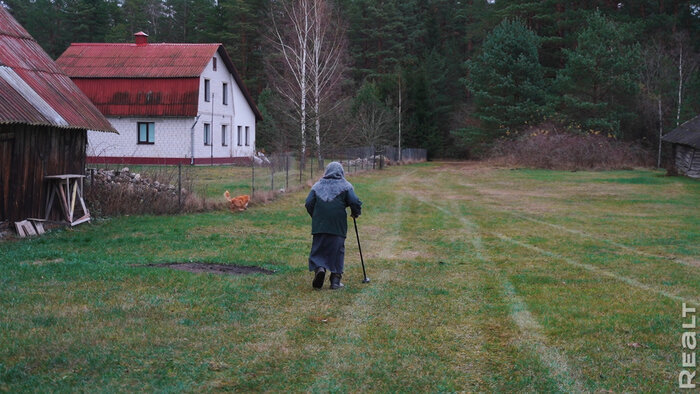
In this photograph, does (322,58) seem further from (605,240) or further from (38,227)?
(38,227)

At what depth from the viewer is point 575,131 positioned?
49906 millimetres

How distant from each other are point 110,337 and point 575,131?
1895 inches

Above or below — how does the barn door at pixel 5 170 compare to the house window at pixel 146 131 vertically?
below

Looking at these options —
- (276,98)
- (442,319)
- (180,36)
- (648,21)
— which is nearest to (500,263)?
(442,319)

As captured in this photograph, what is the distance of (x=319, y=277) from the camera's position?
926cm

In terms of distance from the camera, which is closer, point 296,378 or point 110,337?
point 296,378

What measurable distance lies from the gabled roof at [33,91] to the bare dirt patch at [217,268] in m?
4.62

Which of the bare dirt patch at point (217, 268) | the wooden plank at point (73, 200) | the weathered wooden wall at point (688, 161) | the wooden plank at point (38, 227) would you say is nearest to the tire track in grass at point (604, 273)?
the bare dirt patch at point (217, 268)

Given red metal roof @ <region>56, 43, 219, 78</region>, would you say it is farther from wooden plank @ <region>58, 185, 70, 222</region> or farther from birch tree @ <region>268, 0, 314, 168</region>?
wooden plank @ <region>58, 185, 70, 222</region>

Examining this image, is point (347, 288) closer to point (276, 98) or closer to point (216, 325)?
point (216, 325)

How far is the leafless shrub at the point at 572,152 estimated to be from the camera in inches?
1825

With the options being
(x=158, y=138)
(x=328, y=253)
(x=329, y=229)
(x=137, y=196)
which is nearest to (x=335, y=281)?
(x=328, y=253)

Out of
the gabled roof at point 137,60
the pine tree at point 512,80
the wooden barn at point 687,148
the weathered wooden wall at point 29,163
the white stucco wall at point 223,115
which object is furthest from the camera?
the pine tree at point 512,80

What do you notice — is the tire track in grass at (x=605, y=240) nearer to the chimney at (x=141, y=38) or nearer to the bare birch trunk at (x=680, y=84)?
the chimney at (x=141, y=38)
